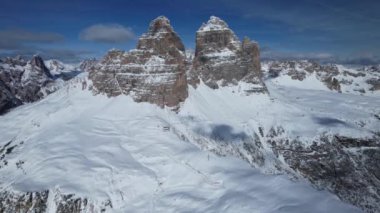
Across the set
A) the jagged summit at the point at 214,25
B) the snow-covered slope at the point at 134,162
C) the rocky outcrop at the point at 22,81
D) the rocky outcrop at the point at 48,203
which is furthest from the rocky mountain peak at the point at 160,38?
the rocky outcrop at the point at 22,81

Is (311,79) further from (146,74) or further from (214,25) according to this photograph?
(146,74)

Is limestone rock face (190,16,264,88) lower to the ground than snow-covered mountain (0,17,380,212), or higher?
higher

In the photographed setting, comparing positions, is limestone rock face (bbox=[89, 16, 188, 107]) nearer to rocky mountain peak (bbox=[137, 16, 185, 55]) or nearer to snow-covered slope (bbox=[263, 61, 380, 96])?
rocky mountain peak (bbox=[137, 16, 185, 55])

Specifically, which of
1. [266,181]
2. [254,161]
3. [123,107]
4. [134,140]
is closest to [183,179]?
[266,181]

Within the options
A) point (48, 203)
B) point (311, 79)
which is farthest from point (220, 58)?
point (311, 79)

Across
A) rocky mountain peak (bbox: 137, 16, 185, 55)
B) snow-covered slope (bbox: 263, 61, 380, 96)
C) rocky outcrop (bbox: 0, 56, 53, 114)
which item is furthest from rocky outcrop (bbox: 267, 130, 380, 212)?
rocky outcrop (bbox: 0, 56, 53, 114)

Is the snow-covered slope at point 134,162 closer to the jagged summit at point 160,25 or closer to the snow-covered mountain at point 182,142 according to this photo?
the snow-covered mountain at point 182,142
